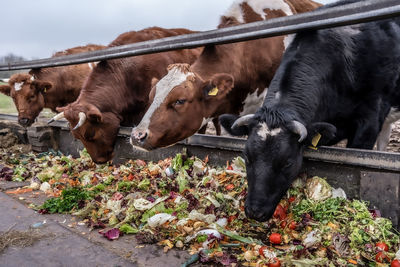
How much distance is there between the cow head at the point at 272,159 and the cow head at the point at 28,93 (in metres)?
5.44

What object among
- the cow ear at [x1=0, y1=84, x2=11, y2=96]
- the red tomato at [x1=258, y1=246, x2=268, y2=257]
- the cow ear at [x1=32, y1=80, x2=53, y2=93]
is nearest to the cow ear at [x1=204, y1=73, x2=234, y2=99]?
the red tomato at [x1=258, y1=246, x2=268, y2=257]

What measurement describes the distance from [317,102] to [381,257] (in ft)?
4.72

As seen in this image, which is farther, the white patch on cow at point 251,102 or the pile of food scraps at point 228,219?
the white patch on cow at point 251,102

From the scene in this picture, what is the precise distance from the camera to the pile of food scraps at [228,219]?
2.26 meters

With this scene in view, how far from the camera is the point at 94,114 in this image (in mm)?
4465

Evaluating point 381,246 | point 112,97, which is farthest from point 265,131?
point 112,97

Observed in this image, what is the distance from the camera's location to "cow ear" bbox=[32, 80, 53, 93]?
6797 mm

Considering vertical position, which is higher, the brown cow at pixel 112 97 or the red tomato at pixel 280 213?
the brown cow at pixel 112 97

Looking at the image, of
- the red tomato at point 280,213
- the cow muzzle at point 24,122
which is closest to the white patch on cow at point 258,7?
the red tomato at point 280,213

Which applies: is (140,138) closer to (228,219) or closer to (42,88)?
(228,219)

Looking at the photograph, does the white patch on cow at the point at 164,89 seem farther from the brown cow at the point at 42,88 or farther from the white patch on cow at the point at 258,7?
the brown cow at the point at 42,88

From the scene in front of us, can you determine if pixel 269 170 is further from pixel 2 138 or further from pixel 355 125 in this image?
pixel 2 138

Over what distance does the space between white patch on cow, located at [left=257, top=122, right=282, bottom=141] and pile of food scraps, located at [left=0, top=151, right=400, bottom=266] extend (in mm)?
588

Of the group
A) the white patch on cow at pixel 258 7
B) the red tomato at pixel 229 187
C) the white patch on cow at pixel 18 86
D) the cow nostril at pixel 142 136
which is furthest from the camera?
the white patch on cow at pixel 18 86
